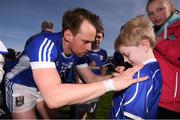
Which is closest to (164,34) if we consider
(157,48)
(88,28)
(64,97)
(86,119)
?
(157,48)

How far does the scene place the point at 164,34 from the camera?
15.0 ft

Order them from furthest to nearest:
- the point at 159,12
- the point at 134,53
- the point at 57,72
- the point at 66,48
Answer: the point at 159,12 → the point at 66,48 → the point at 57,72 → the point at 134,53

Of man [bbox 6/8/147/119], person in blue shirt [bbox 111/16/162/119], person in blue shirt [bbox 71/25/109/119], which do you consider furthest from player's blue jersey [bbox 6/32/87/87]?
person in blue shirt [bbox 71/25/109/119]

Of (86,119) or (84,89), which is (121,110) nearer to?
(84,89)

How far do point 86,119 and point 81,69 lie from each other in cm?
353

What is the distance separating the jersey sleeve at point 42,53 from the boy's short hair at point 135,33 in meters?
0.70

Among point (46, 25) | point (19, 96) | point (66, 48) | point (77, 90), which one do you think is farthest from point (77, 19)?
point (46, 25)

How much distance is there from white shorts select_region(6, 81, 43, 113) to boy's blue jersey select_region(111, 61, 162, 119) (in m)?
1.79

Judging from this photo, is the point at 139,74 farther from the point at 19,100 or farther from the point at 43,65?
the point at 19,100

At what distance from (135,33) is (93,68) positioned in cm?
642

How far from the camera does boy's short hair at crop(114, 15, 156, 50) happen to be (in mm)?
3406

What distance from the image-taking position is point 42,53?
12.5 feet

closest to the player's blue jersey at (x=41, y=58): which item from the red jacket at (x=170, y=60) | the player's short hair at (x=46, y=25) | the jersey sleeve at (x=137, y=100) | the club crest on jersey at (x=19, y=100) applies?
the club crest on jersey at (x=19, y=100)

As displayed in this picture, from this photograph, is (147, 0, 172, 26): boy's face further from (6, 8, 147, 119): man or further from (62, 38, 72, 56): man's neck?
(62, 38, 72, 56): man's neck
